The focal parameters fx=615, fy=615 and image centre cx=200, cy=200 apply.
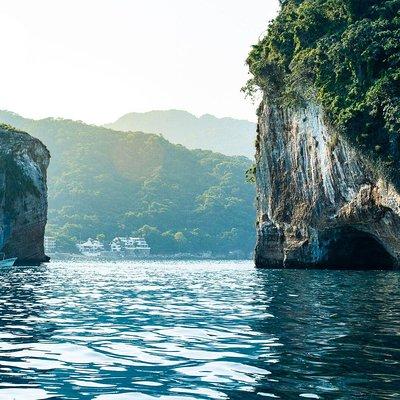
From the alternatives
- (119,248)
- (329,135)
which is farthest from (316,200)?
(119,248)

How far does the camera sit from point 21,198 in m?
76.6

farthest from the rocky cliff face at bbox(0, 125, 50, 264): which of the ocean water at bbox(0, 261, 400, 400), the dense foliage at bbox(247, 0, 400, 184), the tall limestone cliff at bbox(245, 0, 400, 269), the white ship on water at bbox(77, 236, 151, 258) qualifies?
the white ship on water at bbox(77, 236, 151, 258)

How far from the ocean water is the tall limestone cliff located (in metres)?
19.5

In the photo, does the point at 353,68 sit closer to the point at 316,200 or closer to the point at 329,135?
the point at 329,135

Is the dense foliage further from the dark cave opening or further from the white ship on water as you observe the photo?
the white ship on water

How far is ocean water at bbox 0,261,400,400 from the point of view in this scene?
28.0ft

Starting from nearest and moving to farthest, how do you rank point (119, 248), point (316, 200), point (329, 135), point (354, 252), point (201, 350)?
point (201, 350)
point (329, 135)
point (316, 200)
point (354, 252)
point (119, 248)

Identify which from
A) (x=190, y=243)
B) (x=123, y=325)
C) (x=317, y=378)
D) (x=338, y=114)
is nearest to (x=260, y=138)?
(x=338, y=114)

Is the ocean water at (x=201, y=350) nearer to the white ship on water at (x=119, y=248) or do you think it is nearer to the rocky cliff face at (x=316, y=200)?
the rocky cliff face at (x=316, y=200)

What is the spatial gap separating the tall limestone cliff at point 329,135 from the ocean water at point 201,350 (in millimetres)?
19464

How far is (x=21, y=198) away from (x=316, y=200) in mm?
41526

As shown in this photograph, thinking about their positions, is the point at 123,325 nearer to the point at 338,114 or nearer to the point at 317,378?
the point at 317,378

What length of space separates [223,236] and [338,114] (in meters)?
146

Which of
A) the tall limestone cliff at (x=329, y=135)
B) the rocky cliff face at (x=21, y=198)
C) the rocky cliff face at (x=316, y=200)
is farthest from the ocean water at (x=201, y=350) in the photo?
the rocky cliff face at (x=21, y=198)
